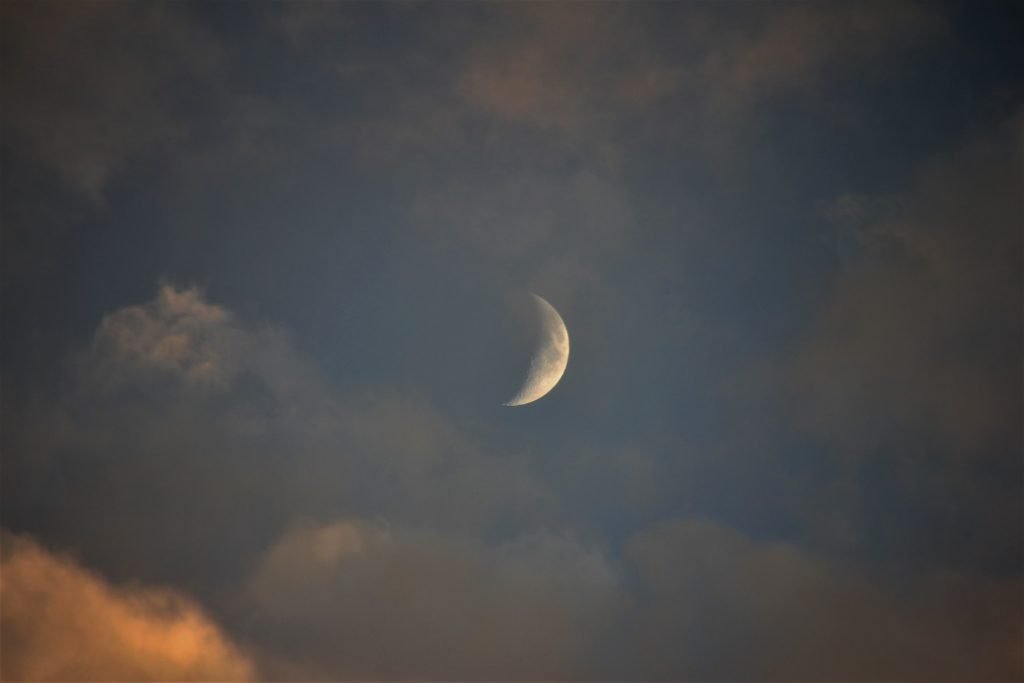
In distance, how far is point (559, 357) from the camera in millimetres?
33500

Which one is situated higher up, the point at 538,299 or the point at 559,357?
the point at 538,299

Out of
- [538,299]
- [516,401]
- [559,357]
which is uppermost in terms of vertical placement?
[538,299]

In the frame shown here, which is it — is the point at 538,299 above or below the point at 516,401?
above

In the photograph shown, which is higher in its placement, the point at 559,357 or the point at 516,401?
the point at 559,357

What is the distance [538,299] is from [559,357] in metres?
6.51

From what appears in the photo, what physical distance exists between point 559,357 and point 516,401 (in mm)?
6002

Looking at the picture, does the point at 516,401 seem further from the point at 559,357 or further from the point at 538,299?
the point at 538,299

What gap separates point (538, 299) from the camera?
35.6 m

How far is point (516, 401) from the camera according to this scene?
111 ft

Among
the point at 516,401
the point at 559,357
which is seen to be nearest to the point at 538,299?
the point at 559,357

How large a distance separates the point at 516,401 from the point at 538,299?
10.6 metres
